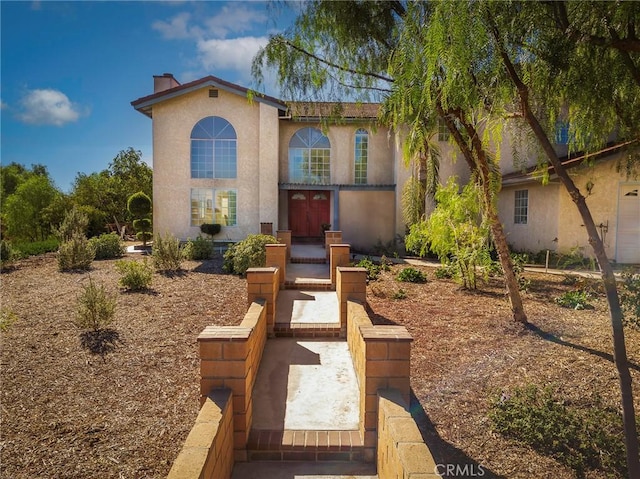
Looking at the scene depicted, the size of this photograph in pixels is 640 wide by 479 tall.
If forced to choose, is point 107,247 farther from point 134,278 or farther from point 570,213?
point 570,213

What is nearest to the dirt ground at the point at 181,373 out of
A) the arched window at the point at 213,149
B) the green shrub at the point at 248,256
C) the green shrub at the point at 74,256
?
the green shrub at the point at 248,256

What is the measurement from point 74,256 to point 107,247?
2873mm

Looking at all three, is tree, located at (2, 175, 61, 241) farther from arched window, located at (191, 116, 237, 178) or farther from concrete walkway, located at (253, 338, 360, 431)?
concrete walkway, located at (253, 338, 360, 431)

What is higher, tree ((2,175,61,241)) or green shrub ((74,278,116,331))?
tree ((2,175,61,241))

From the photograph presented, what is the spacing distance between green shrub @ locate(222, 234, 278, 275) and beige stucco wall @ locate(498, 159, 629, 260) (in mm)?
7927

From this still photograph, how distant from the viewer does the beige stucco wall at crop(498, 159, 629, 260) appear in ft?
43.0

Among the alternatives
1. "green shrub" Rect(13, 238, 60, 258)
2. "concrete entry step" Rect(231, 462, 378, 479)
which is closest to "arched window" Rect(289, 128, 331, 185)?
"green shrub" Rect(13, 238, 60, 258)

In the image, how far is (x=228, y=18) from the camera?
6.22 metres

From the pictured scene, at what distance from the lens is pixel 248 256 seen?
34.9 ft

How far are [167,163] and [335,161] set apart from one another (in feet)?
24.3

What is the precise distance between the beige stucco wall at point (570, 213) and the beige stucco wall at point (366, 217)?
5.86 m

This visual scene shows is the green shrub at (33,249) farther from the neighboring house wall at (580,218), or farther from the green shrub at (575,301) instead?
the neighboring house wall at (580,218)

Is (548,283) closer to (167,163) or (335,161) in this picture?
(335,161)

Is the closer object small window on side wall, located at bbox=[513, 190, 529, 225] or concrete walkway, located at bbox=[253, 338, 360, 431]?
concrete walkway, located at bbox=[253, 338, 360, 431]
